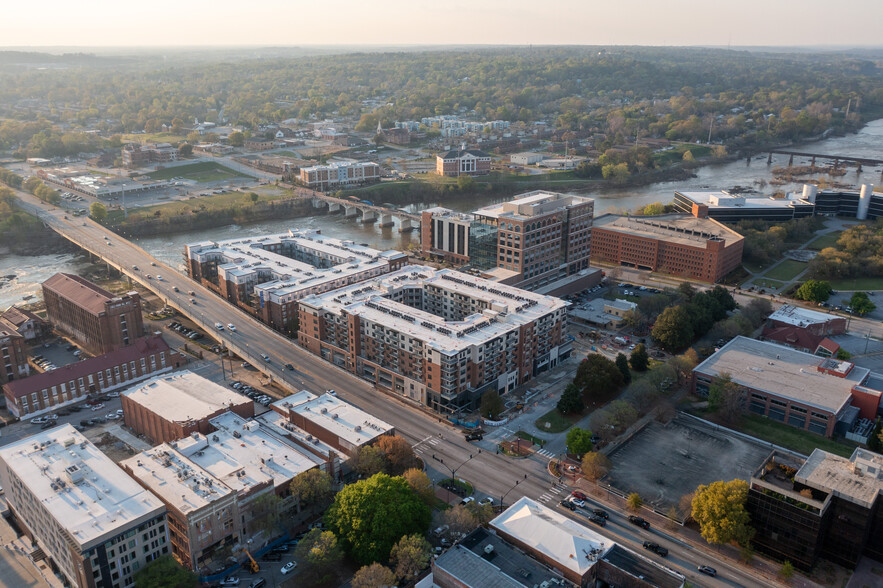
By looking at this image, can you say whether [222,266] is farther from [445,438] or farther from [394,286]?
[445,438]

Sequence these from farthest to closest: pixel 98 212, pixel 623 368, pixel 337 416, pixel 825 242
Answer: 1. pixel 98 212
2. pixel 825 242
3. pixel 623 368
4. pixel 337 416

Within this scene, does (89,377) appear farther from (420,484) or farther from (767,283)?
(767,283)

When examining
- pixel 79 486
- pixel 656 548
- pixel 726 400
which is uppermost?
pixel 79 486

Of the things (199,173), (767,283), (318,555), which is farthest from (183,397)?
(199,173)

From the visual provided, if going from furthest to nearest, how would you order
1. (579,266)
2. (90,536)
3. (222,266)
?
(579,266)
(222,266)
(90,536)

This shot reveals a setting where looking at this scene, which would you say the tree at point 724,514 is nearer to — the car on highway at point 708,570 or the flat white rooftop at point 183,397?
the car on highway at point 708,570

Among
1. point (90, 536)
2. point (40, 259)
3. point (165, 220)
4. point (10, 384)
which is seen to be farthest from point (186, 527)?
point (165, 220)

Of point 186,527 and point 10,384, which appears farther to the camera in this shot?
point 10,384
